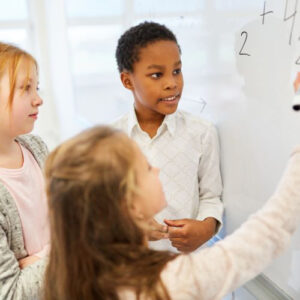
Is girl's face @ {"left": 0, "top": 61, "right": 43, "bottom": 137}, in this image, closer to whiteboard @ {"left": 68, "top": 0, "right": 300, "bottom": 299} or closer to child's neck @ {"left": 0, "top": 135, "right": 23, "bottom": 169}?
child's neck @ {"left": 0, "top": 135, "right": 23, "bottom": 169}

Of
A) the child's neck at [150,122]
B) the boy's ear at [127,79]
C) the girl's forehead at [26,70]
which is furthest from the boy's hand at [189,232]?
the girl's forehead at [26,70]

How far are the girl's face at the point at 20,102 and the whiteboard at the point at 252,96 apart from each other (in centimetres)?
41

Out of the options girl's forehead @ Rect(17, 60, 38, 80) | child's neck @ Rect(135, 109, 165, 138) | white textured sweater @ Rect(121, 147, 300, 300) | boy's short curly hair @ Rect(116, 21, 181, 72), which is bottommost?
white textured sweater @ Rect(121, 147, 300, 300)

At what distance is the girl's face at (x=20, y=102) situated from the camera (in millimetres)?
873

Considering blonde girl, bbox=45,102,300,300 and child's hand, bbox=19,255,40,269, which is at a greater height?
blonde girl, bbox=45,102,300,300

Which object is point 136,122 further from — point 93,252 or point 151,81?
point 93,252

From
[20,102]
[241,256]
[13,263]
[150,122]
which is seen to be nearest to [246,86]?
[150,122]

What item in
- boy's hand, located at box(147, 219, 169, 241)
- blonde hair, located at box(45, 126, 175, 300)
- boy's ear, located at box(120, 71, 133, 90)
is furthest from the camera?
boy's ear, located at box(120, 71, 133, 90)

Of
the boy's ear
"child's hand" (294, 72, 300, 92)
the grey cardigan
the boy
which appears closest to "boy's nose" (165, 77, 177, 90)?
the boy

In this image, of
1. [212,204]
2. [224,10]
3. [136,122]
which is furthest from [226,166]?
[224,10]

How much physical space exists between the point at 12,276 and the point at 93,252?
1.04 ft

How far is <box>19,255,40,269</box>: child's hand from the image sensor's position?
0.87 meters

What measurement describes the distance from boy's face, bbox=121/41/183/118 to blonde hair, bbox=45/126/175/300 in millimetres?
331

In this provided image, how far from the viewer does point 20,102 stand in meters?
0.89
